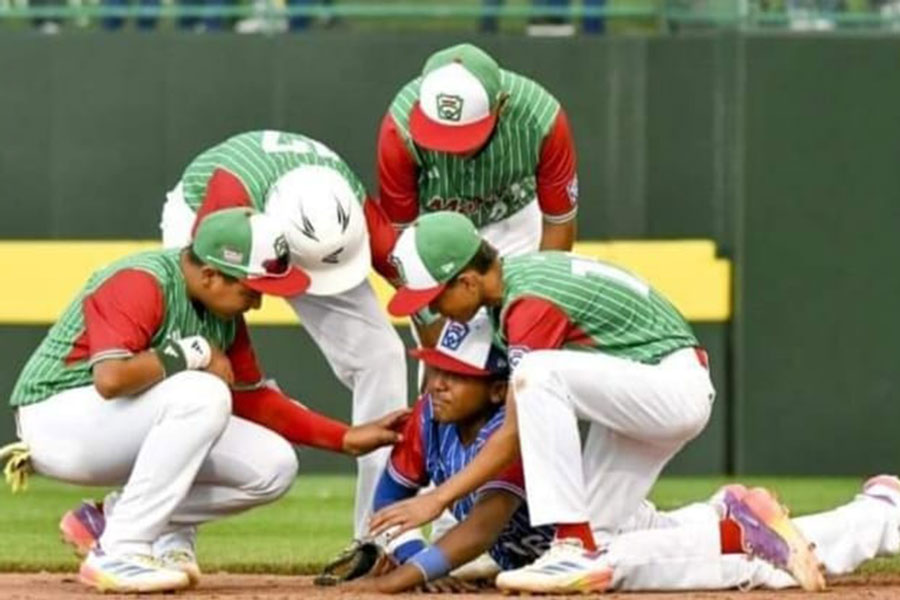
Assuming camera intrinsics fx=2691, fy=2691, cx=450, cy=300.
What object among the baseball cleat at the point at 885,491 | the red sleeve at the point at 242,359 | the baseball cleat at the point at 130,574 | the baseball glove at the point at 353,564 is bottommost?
the baseball glove at the point at 353,564

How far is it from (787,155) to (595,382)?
259 inches

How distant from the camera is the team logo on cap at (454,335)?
8.43m

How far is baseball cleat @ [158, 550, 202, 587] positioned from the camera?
8508 mm

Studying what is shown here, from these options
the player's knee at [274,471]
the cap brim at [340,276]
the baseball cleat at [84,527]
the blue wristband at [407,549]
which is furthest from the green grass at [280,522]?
the cap brim at [340,276]

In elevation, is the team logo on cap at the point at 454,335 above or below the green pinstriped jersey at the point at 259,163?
below

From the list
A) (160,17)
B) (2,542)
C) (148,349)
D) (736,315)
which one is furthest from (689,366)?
(160,17)

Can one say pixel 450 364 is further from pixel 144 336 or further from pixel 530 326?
pixel 144 336

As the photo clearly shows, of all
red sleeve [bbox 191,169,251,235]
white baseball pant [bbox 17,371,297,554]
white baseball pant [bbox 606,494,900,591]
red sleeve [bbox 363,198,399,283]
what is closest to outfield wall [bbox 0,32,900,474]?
red sleeve [bbox 363,198,399,283]

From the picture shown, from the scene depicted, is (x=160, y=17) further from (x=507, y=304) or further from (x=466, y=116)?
(x=507, y=304)

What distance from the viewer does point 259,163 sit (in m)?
9.48

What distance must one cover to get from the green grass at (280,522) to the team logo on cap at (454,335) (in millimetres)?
1357

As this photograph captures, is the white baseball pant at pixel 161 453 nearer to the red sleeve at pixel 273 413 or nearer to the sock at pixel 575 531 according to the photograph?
the red sleeve at pixel 273 413

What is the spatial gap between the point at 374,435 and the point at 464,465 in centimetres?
39

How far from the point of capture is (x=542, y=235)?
1030cm
